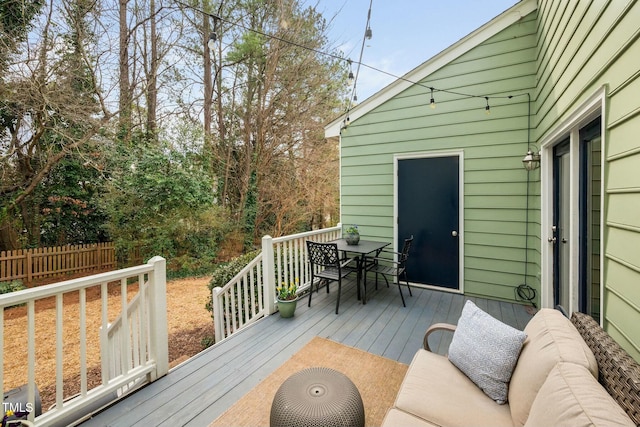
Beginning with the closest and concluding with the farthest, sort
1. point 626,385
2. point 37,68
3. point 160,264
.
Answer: point 626,385 < point 160,264 < point 37,68

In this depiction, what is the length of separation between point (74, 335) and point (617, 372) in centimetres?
590

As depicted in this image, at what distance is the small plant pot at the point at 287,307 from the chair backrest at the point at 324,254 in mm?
626

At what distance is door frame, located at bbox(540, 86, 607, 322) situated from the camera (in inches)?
59.1

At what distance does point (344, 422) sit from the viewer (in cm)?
129

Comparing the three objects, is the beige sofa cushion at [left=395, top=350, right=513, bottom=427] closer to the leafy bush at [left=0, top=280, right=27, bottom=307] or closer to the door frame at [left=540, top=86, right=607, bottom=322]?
the door frame at [left=540, top=86, right=607, bottom=322]

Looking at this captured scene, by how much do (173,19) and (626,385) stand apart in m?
9.84

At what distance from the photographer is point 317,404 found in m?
1.34

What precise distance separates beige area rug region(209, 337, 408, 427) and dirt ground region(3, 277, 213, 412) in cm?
207

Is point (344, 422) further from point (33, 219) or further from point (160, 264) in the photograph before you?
point (33, 219)

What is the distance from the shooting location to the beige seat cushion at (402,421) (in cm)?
120

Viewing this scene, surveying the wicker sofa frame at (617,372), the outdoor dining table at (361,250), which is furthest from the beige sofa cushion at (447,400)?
the outdoor dining table at (361,250)

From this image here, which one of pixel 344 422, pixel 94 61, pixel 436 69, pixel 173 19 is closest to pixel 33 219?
pixel 94 61

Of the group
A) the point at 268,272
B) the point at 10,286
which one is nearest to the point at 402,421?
the point at 268,272

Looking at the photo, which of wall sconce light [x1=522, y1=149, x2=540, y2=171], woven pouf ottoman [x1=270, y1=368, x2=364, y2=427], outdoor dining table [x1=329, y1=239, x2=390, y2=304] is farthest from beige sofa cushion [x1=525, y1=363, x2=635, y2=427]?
wall sconce light [x1=522, y1=149, x2=540, y2=171]
